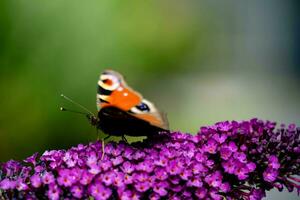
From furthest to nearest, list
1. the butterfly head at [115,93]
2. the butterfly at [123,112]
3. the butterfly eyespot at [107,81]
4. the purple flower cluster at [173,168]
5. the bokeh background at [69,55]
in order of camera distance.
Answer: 1. the bokeh background at [69,55]
2. the butterfly eyespot at [107,81]
3. the butterfly head at [115,93]
4. the butterfly at [123,112]
5. the purple flower cluster at [173,168]

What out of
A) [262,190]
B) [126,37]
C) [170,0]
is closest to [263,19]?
[170,0]

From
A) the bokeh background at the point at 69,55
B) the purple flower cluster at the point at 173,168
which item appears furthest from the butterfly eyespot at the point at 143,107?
the bokeh background at the point at 69,55

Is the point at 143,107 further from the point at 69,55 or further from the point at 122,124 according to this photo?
the point at 69,55

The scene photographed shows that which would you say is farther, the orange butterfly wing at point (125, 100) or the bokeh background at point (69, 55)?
the bokeh background at point (69, 55)

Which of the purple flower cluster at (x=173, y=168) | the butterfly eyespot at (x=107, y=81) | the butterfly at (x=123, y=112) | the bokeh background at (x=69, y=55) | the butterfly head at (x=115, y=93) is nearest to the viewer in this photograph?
the purple flower cluster at (x=173, y=168)

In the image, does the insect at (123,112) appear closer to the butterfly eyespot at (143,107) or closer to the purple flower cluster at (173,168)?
the butterfly eyespot at (143,107)

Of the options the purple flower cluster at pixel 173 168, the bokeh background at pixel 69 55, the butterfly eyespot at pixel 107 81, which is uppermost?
the bokeh background at pixel 69 55

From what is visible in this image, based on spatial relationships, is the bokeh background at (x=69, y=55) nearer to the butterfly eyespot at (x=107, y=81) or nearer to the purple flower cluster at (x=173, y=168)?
the butterfly eyespot at (x=107, y=81)

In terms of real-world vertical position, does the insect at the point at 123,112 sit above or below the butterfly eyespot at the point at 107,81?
below
